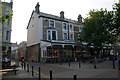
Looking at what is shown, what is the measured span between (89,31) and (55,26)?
927cm

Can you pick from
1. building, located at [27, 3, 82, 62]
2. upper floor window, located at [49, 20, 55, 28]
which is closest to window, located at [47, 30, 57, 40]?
building, located at [27, 3, 82, 62]

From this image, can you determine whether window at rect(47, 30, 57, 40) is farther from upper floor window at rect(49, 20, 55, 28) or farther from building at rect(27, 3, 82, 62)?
upper floor window at rect(49, 20, 55, 28)

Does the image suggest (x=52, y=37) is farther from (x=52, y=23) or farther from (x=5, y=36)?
(x=5, y=36)

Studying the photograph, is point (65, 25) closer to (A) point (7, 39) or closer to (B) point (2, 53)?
(A) point (7, 39)

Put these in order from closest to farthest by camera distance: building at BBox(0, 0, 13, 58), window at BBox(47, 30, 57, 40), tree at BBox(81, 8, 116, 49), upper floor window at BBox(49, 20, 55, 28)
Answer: tree at BBox(81, 8, 116, 49) → building at BBox(0, 0, 13, 58) → window at BBox(47, 30, 57, 40) → upper floor window at BBox(49, 20, 55, 28)

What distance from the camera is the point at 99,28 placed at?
16.1 meters

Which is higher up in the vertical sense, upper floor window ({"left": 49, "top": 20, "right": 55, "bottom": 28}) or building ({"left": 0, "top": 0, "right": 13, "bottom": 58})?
upper floor window ({"left": 49, "top": 20, "right": 55, "bottom": 28})

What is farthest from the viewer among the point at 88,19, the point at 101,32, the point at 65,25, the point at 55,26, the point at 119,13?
the point at 65,25

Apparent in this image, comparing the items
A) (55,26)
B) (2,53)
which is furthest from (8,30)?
(55,26)

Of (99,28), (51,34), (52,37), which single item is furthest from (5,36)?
(99,28)

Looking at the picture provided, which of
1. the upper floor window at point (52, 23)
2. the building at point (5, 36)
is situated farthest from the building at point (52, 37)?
the building at point (5, 36)

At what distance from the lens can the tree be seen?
1631cm

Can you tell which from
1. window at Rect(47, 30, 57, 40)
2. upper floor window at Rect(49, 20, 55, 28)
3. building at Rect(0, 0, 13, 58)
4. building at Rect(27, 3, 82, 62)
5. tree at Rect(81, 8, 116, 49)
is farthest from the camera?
upper floor window at Rect(49, 20, 55, 28)

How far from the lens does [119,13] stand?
45.5 ft
